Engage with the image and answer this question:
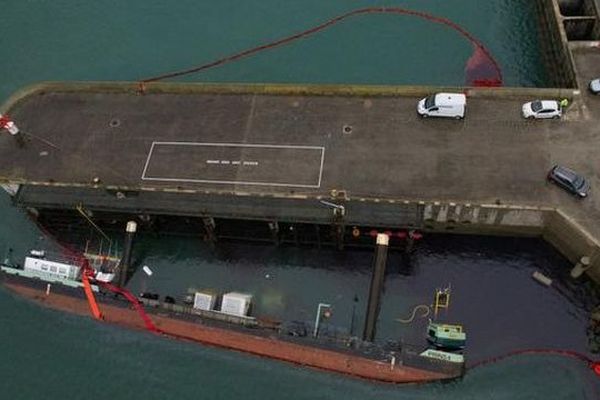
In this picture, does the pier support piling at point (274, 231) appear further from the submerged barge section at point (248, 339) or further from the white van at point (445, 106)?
the white van at point (445, 106)

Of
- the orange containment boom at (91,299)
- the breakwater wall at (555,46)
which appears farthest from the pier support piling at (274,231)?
the breakwater wall at (555,46)

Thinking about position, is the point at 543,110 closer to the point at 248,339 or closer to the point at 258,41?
the point at 248,339

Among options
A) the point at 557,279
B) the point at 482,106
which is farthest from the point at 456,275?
the point at 482,106

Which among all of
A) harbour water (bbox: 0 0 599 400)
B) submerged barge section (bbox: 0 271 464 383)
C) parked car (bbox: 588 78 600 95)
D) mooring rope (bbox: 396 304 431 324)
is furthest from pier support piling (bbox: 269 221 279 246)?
parked car (bbox: 588 78 600 95)

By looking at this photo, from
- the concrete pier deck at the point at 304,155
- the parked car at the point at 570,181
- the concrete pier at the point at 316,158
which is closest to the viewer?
the parked car at the point at 570,181

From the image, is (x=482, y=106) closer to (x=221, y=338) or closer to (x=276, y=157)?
(x=276, y=157)
